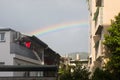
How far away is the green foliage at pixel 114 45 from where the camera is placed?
2500 centimetres

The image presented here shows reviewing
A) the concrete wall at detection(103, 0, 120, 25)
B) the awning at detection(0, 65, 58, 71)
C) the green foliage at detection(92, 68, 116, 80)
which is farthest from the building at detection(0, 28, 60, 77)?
the awning at detection(0, 65, 58, 71)

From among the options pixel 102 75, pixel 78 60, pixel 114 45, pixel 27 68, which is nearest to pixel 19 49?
pixel 78 60

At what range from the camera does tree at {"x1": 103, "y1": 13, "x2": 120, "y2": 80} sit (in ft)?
82.0

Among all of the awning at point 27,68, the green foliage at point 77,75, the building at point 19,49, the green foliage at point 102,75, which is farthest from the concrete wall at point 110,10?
the awning at point 27,68

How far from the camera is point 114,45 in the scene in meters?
25.6

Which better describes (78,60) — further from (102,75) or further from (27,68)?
(27,68)

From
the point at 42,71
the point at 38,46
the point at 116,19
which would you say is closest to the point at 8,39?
the point at 38,46

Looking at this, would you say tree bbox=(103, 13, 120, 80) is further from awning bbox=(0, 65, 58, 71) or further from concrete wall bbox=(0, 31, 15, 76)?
concrete wall bbox=(0, 31, 15, 76)

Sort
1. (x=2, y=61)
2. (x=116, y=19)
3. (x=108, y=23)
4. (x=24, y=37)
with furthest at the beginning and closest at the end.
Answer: (x=24, y=37)
(x=2, y=61)
(x=108, y=23)
(x=116, y=19)

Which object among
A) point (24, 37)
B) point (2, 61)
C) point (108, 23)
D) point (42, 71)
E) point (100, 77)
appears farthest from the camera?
point (24, 37)

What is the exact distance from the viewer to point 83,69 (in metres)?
29.0

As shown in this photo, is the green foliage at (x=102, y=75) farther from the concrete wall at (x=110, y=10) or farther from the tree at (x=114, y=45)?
the concrete wall at (x=110, y=10)

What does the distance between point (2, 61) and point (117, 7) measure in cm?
1982

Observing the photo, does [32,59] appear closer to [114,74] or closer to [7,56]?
[7,56]
